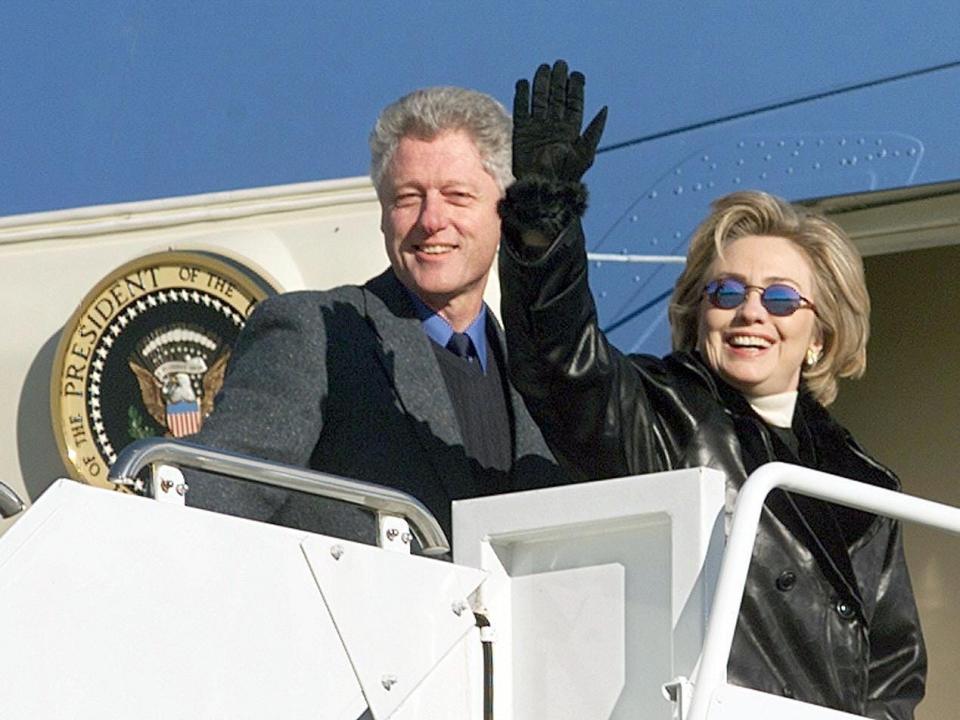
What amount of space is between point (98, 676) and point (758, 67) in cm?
281

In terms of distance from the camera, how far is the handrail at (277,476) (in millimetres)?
2607

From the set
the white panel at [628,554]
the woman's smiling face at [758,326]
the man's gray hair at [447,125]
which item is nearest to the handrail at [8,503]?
the white panel at [628,554]

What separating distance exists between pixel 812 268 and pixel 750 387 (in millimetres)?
238

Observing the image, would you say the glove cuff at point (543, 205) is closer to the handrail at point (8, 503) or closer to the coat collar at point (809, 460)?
the coat collar at point (809, 460)

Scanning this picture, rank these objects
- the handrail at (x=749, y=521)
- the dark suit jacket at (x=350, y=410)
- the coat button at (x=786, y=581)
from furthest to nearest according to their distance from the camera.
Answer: the dark suit jacket at (x=350, y=410) → the coat button at (x=786, y=581) → the handrail at (x=749, y=521)

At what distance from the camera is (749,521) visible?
8.80 ft

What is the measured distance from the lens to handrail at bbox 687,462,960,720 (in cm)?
258

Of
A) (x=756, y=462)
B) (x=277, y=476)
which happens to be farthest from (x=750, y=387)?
(x=277, y=476)

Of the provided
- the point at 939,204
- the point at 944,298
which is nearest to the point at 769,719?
the point at 939,204

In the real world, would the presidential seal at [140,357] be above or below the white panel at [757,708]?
above

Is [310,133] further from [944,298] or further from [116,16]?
[944,298]

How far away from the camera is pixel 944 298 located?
5.91 m

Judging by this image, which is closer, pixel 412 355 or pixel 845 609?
pixel 845 609

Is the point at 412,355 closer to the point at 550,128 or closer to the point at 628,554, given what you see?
the point at 550,128
